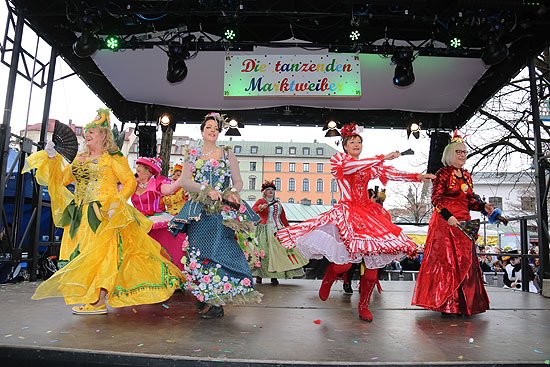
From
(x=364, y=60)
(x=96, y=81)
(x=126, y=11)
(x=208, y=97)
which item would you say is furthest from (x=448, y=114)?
(x=96, y=81)

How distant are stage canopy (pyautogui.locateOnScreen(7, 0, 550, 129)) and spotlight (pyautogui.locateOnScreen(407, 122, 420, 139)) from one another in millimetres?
150

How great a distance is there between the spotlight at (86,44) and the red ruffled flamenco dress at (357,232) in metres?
4.56

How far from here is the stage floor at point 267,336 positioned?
8.06 feet

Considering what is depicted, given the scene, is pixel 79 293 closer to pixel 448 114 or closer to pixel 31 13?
pixel 31 13

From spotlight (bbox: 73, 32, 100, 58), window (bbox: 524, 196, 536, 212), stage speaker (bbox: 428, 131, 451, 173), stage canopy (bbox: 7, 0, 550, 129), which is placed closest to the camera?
stage canopy (bbox: 7, 0, 550, 129)

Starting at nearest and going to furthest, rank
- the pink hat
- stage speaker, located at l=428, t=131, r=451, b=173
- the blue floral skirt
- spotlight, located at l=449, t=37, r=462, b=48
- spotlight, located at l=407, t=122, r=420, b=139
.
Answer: the blue floral skirt → the pink hat → spotlight, located at l=449, t=37, r=462, b=48 → spotlight, located at l=407, t=122, r=420, b=139 → stage speaker, located at l=428, t=131, r=451, b=173

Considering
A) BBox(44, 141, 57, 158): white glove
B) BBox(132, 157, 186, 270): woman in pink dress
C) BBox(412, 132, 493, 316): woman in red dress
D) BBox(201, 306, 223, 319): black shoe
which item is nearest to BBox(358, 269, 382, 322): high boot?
BBox(412, 132, 493, 316): woman in red dress

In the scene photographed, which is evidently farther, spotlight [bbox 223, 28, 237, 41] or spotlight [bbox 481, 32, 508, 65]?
spotlight [bbox 223, 28, 237, 41]

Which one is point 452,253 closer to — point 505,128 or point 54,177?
point 54,177

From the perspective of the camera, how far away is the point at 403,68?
7445mm

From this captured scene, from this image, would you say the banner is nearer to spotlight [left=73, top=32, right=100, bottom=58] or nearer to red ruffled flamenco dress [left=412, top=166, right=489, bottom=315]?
spotlight [left=73, top=32, right=100, bottom=58]

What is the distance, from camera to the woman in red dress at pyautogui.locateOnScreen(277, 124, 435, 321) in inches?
144

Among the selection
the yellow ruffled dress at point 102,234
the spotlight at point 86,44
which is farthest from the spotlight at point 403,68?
the yellow ruffled dress at point 102,234

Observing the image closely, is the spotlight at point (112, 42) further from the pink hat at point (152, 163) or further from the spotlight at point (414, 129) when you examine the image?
the spotlight at point (414, 129)
